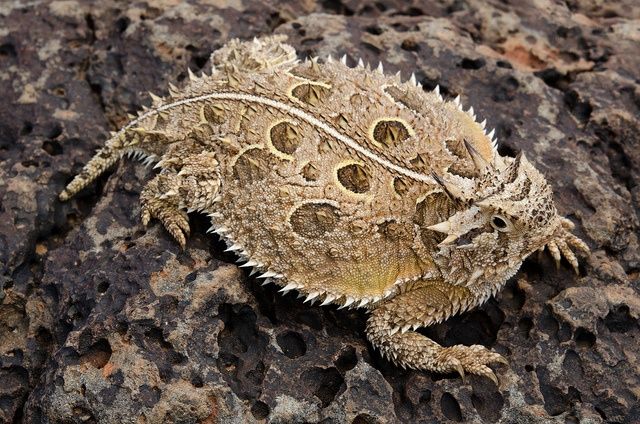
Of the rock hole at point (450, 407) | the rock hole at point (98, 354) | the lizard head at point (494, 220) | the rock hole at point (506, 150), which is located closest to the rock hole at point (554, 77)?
the rock hole at point (506, 150)

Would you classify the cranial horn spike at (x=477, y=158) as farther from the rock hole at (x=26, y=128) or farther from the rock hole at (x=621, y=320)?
the rock hole at (x=26, y=128)

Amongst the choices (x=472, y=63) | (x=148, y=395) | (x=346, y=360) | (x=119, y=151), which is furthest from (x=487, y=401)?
(x=119, y=151)

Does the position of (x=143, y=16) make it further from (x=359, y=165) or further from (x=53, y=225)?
(x=359, y=165)

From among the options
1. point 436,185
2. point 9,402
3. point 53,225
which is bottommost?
point 9,402

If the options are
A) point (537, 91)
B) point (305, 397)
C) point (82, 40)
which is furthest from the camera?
point (82, 40)

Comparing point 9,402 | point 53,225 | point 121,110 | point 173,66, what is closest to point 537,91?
point 173,66

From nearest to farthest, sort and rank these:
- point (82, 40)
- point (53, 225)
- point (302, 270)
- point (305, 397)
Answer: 1. point (305, 397)
2. point (302, 270)
3. point (53, 225)
4. point (82, 40)

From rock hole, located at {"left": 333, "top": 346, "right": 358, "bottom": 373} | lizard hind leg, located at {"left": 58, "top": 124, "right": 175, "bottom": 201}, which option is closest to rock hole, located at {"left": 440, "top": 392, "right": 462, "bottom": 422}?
rock hole, located at {"left": 333, "top": 346, "right": 358, "bottom": 373}
